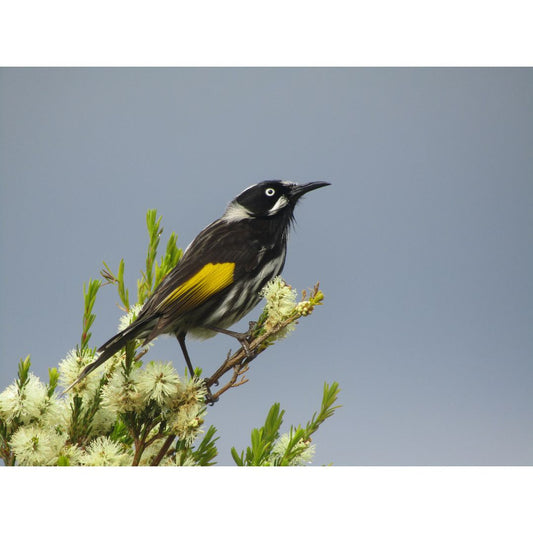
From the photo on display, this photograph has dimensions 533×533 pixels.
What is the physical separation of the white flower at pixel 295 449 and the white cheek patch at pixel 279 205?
3.18 feet

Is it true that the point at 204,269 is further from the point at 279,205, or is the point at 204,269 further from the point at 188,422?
the point at 188,422

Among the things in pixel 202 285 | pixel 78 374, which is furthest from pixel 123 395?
pixel 202 285

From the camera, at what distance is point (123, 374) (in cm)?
176

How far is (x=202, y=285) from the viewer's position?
216 cm

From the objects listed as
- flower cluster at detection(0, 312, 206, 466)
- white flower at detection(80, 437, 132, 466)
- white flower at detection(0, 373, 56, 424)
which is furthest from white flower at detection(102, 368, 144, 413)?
white flower at detection(0, 373, 56, 424)

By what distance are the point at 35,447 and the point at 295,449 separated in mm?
760

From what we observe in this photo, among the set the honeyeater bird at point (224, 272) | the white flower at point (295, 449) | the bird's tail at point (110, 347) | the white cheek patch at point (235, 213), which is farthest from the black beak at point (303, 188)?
the white flower at point (295, 449)

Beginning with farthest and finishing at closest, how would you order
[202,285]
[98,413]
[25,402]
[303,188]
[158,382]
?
1. [303,188]
2. [202,285]
3. [98,413]
4. [25,402]
5. [158,382]

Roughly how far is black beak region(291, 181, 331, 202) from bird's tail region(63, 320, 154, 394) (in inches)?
36.1

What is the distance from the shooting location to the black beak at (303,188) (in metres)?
2.47

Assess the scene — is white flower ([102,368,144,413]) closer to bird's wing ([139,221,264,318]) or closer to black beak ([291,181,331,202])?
bird's wing ([139,221,264,318])
